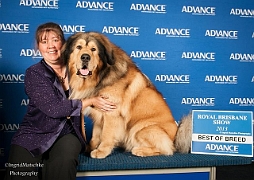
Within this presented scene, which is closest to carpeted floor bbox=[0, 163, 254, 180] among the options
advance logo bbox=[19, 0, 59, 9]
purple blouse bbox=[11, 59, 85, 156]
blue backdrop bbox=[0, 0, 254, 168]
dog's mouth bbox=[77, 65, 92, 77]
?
blue backdrop bbox=[0, 0, 254, 168]

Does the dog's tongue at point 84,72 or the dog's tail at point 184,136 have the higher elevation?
the dog's tongue at point 84,72

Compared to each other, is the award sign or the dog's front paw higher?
the award sign

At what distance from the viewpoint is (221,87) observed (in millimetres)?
3902

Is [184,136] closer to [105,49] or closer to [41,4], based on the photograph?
[105,49]

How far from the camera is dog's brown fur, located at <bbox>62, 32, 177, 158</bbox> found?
86.3 inches

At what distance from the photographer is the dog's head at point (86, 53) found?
2.15 metres

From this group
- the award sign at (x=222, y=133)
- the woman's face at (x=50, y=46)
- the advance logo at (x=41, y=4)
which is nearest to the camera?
the woman's face at (x=50, y=46)

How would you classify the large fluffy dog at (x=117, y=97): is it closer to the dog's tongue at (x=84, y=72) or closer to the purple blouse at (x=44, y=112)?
the dog's tongue at (x=84, y=72)

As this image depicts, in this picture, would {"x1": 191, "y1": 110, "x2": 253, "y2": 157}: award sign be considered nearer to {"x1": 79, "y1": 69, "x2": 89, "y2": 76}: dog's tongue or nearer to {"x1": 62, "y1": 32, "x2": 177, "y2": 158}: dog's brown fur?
{"x1": 62, "y1": 32, "x2": 177, "y2": 158}: dog's brown fur

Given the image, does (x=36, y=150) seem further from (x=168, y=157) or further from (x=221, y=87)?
(x=221, y=87)

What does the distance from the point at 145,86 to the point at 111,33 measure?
137cm

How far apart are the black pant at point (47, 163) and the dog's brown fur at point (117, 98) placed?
0.31 m

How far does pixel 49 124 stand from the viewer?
2129 millimetres

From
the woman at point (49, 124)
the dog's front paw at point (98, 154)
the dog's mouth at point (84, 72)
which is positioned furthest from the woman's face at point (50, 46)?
the dog's front paw at point (98, 154)
